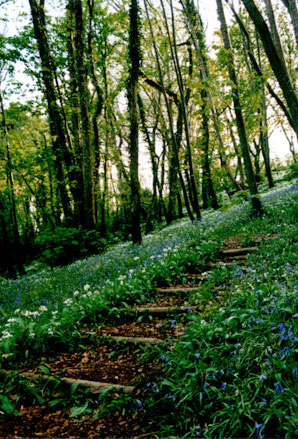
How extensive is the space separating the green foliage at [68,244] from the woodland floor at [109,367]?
21.5 ft

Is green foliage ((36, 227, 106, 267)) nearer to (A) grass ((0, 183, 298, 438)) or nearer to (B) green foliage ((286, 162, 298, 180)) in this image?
(A) grass ((0, 183, 298, 438))

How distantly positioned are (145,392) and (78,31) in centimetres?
1288

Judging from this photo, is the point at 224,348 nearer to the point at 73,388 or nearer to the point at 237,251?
the point at 73,388

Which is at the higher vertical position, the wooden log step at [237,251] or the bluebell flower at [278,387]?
the wooden log step at [237,251]

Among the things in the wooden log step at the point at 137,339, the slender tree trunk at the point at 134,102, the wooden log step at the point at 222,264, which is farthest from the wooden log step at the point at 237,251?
the slender tree trunk at the point at 134,102

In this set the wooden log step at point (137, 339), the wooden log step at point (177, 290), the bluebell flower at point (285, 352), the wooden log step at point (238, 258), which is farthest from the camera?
the wooden log step at point (238, 258)

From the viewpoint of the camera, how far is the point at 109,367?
3.64m

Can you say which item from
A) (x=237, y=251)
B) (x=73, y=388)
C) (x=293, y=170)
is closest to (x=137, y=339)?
(x=73, y=388)

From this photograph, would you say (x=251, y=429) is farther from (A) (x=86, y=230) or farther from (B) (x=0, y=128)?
(B) (x=0, y=128)

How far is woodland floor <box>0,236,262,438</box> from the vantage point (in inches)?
105

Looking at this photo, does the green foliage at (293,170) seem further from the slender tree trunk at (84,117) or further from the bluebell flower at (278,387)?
the bluebell flower at (278,387)

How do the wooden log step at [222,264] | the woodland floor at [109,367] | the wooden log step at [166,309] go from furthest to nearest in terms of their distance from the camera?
1. the wooden log step at [222,264]
2. the wooden log step at [166,309]
3. the woodland floor at [109,367]

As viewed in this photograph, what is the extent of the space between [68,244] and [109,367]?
8374 mm

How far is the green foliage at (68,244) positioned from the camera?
10.9 m
